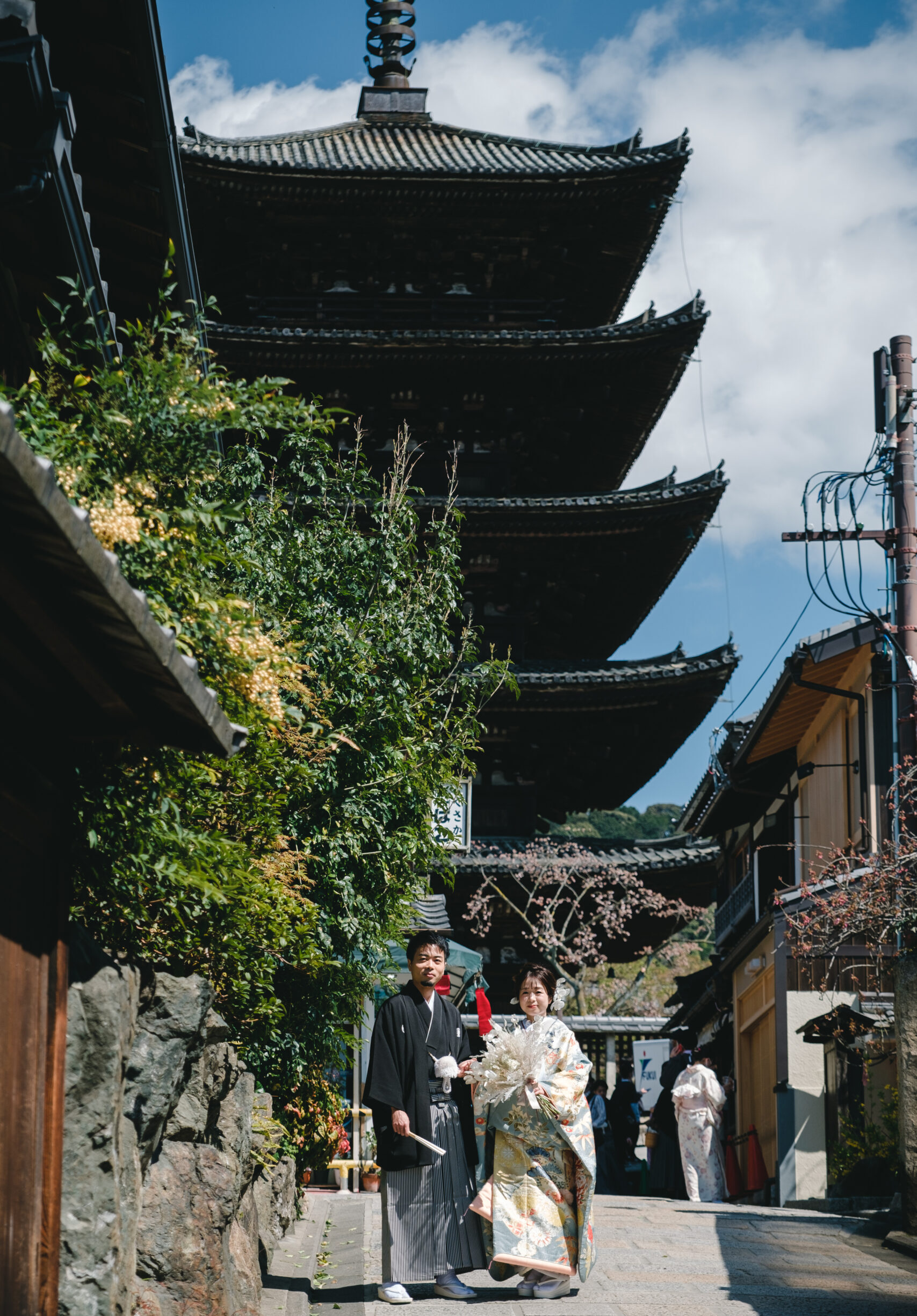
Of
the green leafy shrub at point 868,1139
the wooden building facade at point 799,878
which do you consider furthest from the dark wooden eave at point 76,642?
the green leafy shrub at point 868,1139

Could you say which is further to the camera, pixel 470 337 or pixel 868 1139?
pixel 470 337

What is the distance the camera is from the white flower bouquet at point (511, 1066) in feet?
22.9

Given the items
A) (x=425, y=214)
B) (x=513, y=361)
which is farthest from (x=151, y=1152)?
(x=425, y=214)

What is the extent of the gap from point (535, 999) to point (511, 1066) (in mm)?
336

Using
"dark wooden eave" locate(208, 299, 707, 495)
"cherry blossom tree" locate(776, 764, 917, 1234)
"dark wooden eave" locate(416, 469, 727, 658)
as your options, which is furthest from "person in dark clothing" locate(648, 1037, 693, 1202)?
"dark wooden eave" locate(208, 299, 707, 495)

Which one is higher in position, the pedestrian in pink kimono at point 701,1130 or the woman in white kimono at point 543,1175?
the woman in white kimono at point 543,1175

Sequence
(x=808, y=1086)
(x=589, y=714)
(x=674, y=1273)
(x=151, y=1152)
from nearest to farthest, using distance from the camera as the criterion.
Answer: (x=151, y=1152) → (x=674, y=1273) → (x=808, y=1086) → (x=589, y=714)

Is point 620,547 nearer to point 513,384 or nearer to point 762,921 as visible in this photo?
point 513,384

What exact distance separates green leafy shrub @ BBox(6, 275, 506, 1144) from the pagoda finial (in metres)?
16.7

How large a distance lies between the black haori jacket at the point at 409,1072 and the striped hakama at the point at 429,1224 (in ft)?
0.29

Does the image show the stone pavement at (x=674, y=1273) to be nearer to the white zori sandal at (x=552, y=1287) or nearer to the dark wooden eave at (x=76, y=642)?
the white zori sandal at (x=552, y=1287)

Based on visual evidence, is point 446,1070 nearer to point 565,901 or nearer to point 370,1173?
point 370,1173

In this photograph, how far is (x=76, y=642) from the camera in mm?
4031

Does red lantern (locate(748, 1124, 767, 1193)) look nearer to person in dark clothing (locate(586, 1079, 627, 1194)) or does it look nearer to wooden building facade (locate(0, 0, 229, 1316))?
person in dark clothing (locate(586, 1079, 627, 1194))
